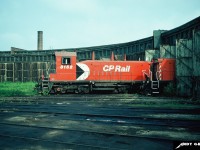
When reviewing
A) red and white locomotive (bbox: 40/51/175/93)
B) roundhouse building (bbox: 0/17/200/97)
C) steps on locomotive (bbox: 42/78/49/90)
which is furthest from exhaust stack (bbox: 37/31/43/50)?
steps on locomotive (bbox: 42/78/49/90)

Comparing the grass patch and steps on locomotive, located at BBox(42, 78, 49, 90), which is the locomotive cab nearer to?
steps on locomotive, located at BBox(42, 78, 49, 90)

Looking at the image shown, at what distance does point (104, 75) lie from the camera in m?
20.7

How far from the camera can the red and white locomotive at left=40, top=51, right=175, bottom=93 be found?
64.8 ft

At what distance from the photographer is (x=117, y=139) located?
5.62 metres

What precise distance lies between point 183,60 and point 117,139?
1356cm

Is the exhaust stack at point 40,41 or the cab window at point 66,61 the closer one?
the cab window at point 66,61

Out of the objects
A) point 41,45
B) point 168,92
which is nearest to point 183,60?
point 168,92

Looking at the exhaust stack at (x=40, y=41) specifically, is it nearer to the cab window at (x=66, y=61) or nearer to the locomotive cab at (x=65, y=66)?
the locomotive cab at (x=65, y=66)

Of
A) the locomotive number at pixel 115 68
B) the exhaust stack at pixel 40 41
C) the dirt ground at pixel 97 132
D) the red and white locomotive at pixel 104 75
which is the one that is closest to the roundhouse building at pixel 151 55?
the exhaust stack at pixel 40 41

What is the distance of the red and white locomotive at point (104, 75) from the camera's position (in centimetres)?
1975

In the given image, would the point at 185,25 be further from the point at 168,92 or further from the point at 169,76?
the point at 168,92

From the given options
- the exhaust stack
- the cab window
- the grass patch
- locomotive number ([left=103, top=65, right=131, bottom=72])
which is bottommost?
the grass patch

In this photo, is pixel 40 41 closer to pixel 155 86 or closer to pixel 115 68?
pixel 115 68

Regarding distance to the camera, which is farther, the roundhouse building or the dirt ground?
the roundhouse building
